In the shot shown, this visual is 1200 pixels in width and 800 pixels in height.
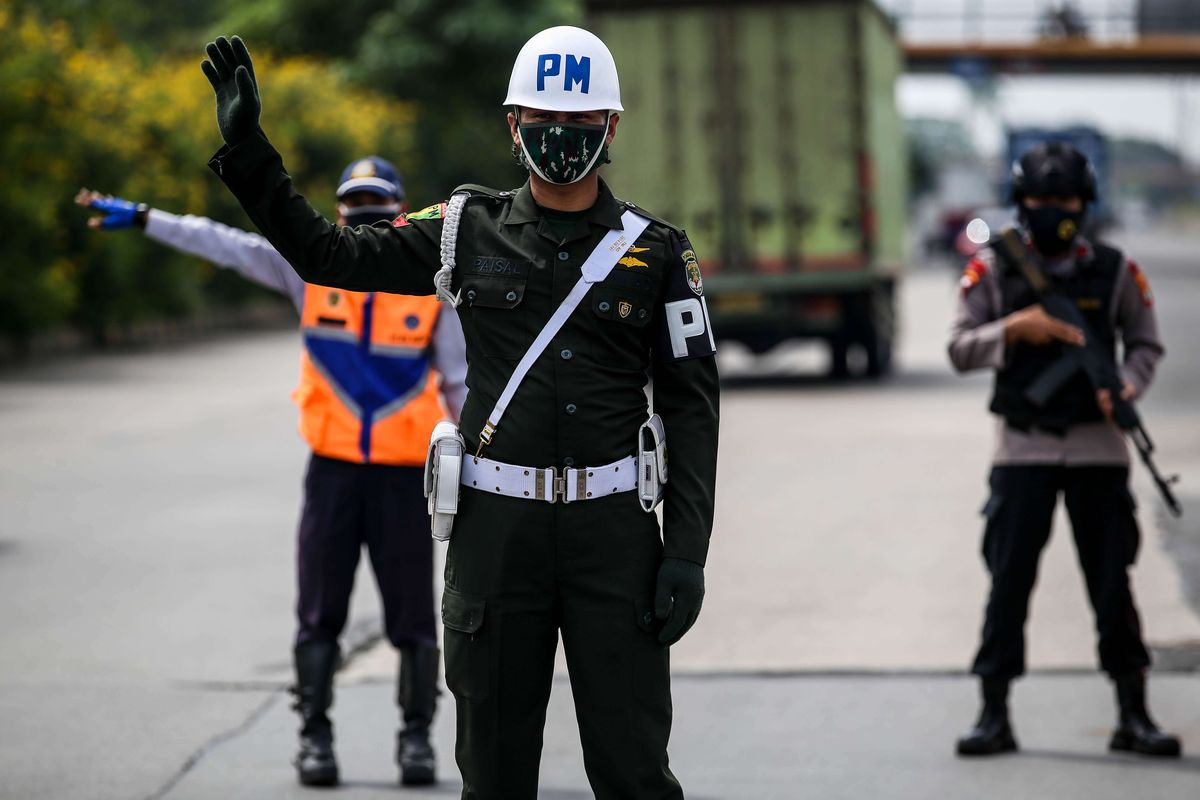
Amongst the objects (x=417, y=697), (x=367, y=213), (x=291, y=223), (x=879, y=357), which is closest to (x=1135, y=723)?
(x=417, y=697)

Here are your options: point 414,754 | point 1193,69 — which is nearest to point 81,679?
point 414,754

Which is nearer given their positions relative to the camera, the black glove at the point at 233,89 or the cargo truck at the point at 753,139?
the black glove at the point at 233,89

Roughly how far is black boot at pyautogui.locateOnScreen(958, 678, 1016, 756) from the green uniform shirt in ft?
7.61

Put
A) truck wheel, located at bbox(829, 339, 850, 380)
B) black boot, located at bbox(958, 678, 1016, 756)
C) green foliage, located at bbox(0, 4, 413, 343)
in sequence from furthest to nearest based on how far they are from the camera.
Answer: green foliage, located at bbox(0, 4, 413, 343) → truck wheel, located at bbox(829, 339, 850, 380) → black boot, located at bbox(958, 678, 1016, 756)

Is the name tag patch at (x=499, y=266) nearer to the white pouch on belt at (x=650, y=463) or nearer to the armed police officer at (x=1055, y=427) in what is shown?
the white pouch on belt at (x=650, y=463)

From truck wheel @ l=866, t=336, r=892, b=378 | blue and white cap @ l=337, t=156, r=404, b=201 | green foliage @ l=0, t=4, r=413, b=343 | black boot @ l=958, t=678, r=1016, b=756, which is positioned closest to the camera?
blue and white cap @ l=337, t=156, r=404, b=201

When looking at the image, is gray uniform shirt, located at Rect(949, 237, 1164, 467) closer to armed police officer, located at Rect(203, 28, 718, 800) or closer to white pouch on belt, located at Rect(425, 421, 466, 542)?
armed police officer, located at Rect(203, 28, 718, 800)

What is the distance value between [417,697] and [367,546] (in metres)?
0.48

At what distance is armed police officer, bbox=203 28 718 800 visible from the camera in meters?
3.79

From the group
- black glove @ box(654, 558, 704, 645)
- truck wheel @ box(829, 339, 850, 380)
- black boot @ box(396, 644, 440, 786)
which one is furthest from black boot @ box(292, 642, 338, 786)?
truck wheel @ box(829, 339, 850, 380)

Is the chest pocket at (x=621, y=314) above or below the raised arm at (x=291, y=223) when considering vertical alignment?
below

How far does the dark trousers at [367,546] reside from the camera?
5.77 meters

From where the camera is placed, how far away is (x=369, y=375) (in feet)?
19.0

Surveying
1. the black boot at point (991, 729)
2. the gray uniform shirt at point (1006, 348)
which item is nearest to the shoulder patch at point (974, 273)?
the gray uniform shirt at point (1006, 348)
